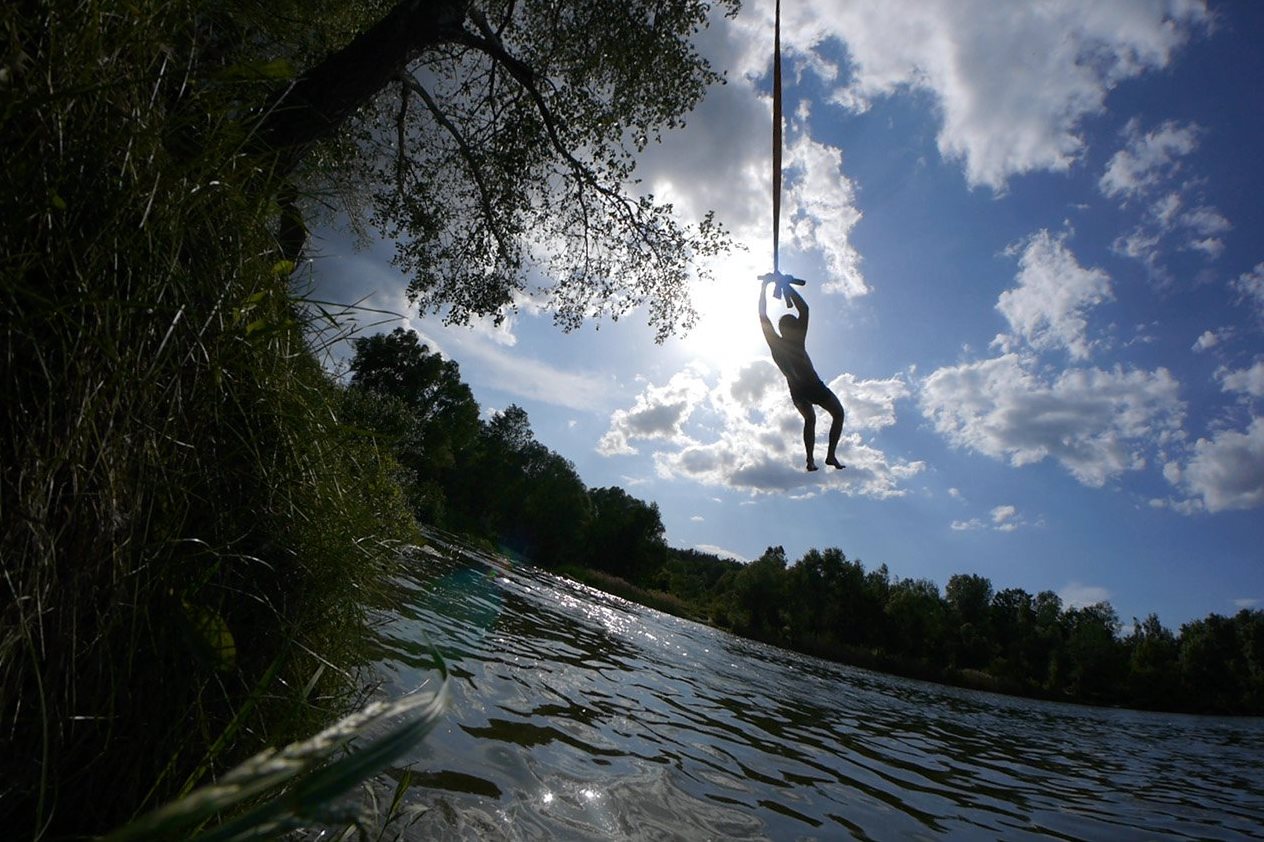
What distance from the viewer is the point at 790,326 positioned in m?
6.25

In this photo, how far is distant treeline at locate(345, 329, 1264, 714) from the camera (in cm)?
6394

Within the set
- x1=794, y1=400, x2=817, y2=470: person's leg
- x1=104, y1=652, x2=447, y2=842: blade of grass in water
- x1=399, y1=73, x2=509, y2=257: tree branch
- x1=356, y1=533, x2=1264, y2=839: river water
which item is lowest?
x1=356, y1=533, x2=1264, y2=839: river water

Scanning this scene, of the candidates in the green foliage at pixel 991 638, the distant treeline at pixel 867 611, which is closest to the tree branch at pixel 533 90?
the distant treeline at pixel 867 611

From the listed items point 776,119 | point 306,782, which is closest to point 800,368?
point 776,119

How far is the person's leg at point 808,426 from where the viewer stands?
6.25 metres

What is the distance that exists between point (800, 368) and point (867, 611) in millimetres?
74947

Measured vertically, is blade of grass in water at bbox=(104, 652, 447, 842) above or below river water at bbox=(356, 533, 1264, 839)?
above

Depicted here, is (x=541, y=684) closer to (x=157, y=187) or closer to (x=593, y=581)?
(x=157, y=187)

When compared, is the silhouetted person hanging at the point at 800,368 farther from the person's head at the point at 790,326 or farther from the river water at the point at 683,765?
the river water at the point at 683,765

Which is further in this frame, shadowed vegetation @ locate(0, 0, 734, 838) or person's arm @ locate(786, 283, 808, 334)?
person's arm @ locate(786, 283, 808, 334)

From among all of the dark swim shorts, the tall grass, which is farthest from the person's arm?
the tall grass

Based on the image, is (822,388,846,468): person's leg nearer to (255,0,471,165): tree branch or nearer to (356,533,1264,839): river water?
(356,533,1264,839): river water

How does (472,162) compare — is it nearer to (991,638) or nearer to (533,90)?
(533,90)

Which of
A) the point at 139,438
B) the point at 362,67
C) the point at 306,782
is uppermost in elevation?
the point at 362,67
